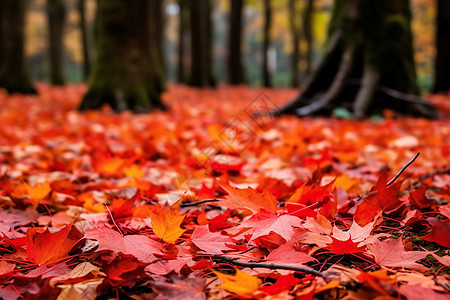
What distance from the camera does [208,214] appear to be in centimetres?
139

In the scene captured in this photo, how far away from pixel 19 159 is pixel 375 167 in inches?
84.9

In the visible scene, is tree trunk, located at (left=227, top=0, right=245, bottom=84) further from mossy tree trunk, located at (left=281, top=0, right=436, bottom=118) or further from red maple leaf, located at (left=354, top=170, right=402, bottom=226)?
red maple leaf, located at (left=354, top=170, right=402, bottom=226)

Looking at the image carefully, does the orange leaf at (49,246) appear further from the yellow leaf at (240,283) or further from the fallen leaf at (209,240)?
the yellow leaf at (240,283)

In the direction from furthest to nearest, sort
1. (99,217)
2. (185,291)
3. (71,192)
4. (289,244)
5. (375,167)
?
(375,167) < (71,192) < (99,217) < (289,244) < (185,291)

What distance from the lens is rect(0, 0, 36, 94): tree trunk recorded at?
8250 mm

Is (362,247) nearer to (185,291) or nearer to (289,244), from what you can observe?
(289,244)

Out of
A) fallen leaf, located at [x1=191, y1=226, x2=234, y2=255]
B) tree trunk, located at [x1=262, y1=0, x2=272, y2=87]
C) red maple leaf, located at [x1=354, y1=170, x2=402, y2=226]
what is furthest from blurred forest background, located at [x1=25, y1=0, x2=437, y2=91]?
fallen leaf, located at [x1=191, y1=226, x2=234, y2=255]

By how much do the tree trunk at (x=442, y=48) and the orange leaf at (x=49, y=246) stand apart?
34.3 feet

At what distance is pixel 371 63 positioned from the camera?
462 centimetres

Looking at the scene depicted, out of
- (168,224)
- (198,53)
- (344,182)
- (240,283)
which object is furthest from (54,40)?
(240,283)

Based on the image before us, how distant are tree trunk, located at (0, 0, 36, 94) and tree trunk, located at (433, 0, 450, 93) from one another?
9790 mm

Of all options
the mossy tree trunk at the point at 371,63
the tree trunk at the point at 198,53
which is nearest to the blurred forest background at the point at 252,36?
the mossy tree trunk at the point at 371,63

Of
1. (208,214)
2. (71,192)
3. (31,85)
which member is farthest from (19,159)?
(31,85)

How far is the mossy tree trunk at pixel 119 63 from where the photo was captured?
5.34 m
